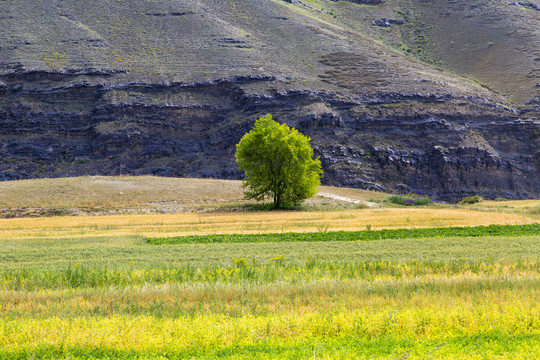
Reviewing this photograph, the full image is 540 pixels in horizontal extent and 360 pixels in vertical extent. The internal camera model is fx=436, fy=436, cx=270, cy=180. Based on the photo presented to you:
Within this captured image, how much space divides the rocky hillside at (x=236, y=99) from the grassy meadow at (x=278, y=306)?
63.0 metres

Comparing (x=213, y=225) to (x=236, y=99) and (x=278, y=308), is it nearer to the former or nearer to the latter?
(x=278, y=308)

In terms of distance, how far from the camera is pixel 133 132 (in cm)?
8638

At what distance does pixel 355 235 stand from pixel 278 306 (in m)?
17.0

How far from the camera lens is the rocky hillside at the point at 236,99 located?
8006 cm

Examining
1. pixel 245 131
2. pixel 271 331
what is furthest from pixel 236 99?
pixel 271 331

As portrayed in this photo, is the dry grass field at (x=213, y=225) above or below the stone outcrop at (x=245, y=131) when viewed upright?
below

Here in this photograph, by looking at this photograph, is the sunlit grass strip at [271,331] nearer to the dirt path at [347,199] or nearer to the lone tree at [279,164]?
the lone tree at [279,164]

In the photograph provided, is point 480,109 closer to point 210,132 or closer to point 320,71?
point 320,71

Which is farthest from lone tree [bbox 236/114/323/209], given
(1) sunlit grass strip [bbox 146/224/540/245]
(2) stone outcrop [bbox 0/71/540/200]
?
(2) stone outcrop [bbox 0/71/540/200]

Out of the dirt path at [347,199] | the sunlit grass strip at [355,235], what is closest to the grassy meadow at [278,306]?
the sunlit grass strip at [355,235]

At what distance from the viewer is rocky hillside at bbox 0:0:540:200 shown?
80.1 m

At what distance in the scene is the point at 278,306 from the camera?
1004cm

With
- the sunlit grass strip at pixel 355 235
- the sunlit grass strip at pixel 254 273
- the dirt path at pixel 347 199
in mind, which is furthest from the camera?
the dirt path at pixel 347 199

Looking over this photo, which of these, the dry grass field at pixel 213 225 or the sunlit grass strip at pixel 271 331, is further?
the dry grass field at pixel 213 225
